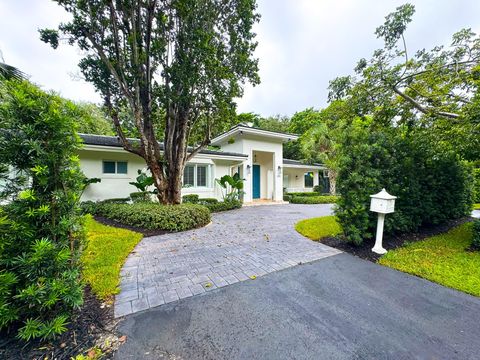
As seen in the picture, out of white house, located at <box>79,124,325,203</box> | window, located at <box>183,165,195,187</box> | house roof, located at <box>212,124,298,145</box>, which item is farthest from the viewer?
house roof, located at <box>212,124,298,145</box>

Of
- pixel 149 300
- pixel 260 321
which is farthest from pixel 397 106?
pixel 149 300

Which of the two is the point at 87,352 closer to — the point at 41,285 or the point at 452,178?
the point at 41,285

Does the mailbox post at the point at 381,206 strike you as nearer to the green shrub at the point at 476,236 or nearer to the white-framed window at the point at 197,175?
the green shrub at the point at 476,236

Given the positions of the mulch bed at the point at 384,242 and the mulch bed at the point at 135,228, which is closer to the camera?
the mulch bed at the point at 384,242

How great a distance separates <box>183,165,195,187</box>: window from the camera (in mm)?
12613

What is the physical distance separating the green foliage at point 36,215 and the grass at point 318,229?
6.09 m

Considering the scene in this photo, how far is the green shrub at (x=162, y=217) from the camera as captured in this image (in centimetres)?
689

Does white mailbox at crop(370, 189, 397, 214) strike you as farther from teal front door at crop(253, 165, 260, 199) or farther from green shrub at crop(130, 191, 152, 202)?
teal front door at crop(253, 165, 260, 199)

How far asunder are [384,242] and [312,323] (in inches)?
178

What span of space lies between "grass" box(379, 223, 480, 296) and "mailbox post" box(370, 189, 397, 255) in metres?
0.26

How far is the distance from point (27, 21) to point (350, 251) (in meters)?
14.2

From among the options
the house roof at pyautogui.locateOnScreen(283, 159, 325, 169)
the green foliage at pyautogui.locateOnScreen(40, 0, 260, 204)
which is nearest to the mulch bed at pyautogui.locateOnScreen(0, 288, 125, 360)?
the green foliage at pyautogui.locateOnScreen(40, 0, 260, 204)

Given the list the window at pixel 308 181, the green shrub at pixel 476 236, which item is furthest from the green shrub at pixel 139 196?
the window at pixel 308 181

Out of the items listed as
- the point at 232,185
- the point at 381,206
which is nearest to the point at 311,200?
the point at 232,185
